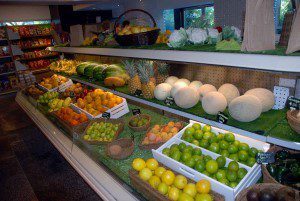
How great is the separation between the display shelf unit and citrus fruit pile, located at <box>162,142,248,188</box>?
556 millimetres

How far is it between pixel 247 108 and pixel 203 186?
2.19ft

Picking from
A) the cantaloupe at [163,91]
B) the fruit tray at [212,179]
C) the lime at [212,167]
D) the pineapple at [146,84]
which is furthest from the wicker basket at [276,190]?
the pineapple at [146,84]

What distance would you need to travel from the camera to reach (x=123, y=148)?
278cm

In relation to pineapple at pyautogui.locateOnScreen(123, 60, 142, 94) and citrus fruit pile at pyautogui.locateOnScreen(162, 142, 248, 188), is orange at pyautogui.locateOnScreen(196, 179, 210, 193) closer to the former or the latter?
citrus fruit pile at pyautogui.locateOnScreen(162, 142, 248, 188)

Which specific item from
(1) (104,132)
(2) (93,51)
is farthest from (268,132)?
→ (2) (93,51)

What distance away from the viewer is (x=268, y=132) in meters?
1.52

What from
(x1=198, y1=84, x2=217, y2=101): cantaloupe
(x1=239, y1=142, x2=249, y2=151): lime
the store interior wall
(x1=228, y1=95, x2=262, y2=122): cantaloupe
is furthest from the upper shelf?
the store interior wall

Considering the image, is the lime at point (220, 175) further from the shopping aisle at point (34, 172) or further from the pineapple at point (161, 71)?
the shopping aisle at point (34, 172)

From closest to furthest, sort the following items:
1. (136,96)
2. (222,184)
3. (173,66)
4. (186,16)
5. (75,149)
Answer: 1. (222,184)
2. (136,96)
3. (173,66)
4. (75,149)
5. (186,16)

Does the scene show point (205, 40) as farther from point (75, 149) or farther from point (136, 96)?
point (75, 149)

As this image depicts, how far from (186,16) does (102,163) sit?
5.94 m

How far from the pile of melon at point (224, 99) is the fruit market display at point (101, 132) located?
1.01 metres

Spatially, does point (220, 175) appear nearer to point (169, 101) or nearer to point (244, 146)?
point (244, 146)

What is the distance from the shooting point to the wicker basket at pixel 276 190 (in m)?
1.46
